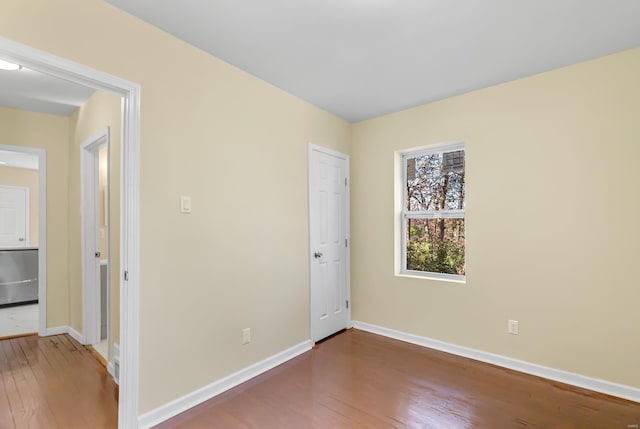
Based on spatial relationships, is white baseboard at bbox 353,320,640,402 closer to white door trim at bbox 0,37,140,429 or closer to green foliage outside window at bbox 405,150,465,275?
green foliage outside window at bbox 405,150,465,275

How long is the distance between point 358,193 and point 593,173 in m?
2.18

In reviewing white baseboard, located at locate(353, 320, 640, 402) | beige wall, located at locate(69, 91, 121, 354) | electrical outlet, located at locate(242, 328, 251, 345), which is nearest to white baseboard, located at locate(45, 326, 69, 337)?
beige wall, located at locate(69, 91, 121, 354)

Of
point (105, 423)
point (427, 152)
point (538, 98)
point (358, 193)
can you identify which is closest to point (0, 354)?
point (105, 423)

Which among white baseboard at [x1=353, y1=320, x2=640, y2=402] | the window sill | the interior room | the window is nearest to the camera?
the interior room

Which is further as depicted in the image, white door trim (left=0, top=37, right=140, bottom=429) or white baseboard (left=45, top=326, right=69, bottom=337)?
white baseboard (left=45, top=326, right=69, bottom=337)

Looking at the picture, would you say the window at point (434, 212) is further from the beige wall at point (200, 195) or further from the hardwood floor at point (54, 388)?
the hardwood floor at point (54, 388)

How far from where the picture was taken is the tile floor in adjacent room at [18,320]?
3725mm

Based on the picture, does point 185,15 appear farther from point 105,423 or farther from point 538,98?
point 538,98

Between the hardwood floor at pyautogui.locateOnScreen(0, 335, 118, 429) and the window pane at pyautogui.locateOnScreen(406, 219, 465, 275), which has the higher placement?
the window pane at pyautogui.locateOnScreen(406, 219, 465, 275)

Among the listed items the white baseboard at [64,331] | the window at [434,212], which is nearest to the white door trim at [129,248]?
the white baseboard at [64,331]

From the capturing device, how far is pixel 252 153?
2.69 metres

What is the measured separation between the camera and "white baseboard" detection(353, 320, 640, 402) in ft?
7.50

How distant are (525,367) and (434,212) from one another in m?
1.60

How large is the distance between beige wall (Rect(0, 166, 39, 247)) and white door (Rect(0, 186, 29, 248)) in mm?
62
